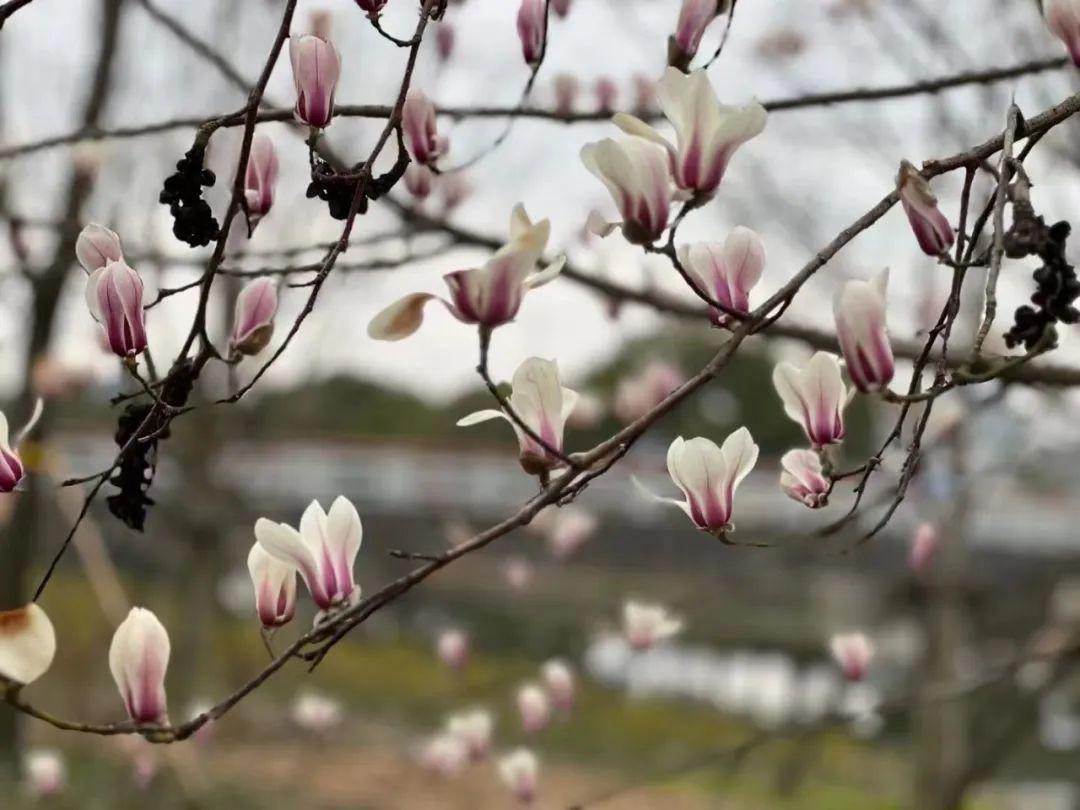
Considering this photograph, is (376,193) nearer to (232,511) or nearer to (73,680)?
(232,511)

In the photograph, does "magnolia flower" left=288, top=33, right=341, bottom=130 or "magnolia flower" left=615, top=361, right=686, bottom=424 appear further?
"magnolia flower" left=615, top=361, right=686, bottom=424

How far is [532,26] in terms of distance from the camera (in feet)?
3.24

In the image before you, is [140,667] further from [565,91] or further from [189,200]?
[565,91]

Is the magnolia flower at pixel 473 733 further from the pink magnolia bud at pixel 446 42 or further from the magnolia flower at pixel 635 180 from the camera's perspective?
the magnolia flower at pixel 635 180

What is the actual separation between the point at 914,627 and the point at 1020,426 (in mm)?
2629

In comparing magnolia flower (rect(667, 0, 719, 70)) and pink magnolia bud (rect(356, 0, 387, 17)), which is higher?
magnolia flower (rect(667, 0, 719, 70))

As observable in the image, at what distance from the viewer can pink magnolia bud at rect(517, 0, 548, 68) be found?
0.98 meters

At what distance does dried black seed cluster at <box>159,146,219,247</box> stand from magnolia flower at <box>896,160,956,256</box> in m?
0.40

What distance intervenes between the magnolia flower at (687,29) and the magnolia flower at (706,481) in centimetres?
30

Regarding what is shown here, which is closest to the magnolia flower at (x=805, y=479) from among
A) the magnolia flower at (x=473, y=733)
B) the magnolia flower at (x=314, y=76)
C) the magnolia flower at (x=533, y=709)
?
the magnolia flower at (x=314, y=76)

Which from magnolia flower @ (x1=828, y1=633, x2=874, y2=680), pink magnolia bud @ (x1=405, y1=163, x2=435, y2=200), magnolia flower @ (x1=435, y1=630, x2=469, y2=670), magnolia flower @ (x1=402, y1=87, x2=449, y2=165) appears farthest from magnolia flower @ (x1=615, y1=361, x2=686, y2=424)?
magnolia flower @ (x1=402, y1=87, x2=449, y2=165)

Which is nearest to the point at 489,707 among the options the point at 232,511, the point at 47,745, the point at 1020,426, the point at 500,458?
the point at 232,511

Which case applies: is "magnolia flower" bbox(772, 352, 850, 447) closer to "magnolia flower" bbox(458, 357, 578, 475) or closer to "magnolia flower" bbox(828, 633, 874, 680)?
"magnolia flower" bbox(458, 357, 578, 475)

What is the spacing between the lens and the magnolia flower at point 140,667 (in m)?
0.66
